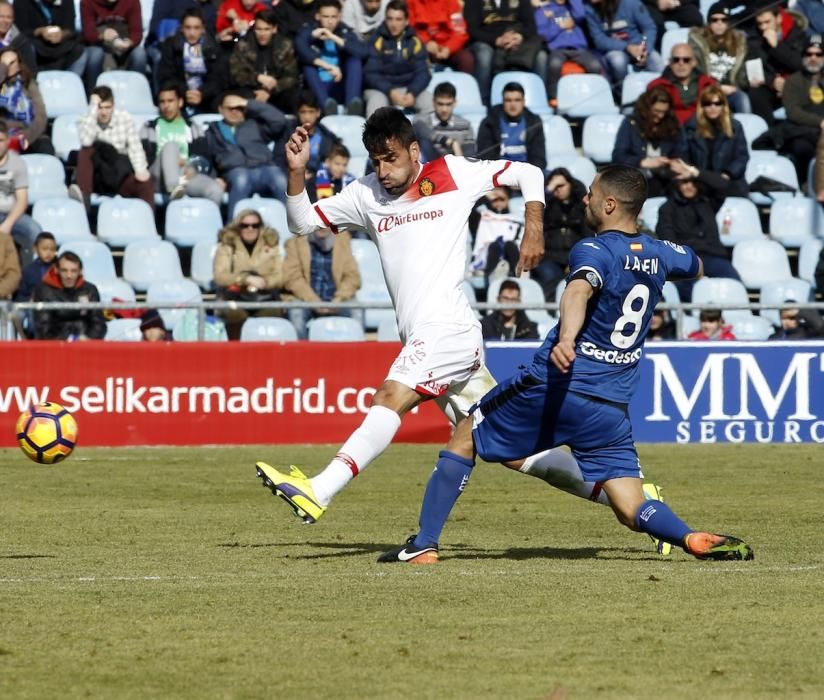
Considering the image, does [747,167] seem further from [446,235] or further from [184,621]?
[184,621]

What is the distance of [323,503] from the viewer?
8.62m

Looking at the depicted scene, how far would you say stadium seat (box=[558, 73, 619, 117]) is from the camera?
2353 cm

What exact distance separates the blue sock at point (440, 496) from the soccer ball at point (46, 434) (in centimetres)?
239

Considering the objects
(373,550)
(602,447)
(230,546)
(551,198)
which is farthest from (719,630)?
(551,198)

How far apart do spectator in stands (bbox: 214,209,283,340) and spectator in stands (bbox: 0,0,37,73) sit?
168 inches

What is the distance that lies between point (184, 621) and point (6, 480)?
308 inches

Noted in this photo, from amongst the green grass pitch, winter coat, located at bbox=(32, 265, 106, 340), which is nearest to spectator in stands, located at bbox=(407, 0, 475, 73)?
winter coat, located at bbox=(32, 265, 106, 340)

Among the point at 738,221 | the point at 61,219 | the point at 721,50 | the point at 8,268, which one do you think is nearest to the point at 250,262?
→ the point at 8,268

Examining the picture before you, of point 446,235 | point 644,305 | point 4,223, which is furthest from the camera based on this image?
point 4,223

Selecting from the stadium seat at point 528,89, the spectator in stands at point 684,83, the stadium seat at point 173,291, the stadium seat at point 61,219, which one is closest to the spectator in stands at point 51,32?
the stadium seat at point 61,219

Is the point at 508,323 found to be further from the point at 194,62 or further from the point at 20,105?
the point at 20,105

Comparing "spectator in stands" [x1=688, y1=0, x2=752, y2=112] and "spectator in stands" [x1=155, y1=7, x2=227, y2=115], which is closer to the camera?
"spectator in stands" [x1=155, y1=7, x2=227, y2=115]

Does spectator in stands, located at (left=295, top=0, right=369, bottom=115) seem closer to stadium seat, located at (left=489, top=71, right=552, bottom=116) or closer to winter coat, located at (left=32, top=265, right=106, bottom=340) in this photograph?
stadium seat, located at (left=489, top=71, right=552, bottom=116)

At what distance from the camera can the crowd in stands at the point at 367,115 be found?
19281mm
